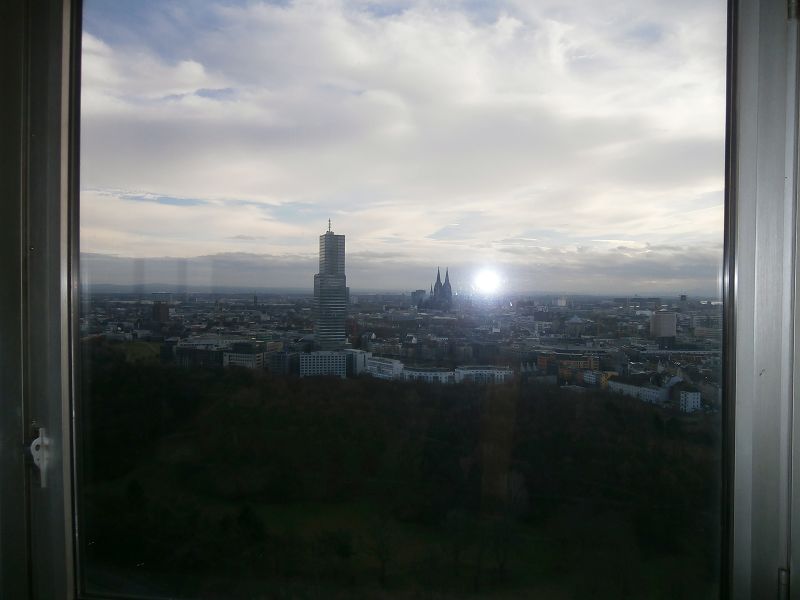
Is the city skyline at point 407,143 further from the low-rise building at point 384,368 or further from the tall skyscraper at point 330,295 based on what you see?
the low-rise building at point 384,368

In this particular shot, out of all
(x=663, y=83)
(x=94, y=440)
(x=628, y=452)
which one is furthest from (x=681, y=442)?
(x=94, y=440)

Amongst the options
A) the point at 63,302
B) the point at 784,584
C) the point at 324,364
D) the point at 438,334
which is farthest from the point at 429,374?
the point at 63,302

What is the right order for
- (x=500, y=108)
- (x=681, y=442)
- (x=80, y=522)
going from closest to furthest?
1. (x=681, y=442)
2. (x=500, y=108)
3. (x=80, y=522)

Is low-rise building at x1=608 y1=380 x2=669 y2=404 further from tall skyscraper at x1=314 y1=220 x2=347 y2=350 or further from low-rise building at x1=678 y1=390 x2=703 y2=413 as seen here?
tall skyscraper at x1=314 y1=220 x2=347 y2=350

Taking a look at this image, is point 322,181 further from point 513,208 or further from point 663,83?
point 663,83

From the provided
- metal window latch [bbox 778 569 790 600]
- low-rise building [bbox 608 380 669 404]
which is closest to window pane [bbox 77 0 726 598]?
low-rise building [bbox 608 380 669 404]

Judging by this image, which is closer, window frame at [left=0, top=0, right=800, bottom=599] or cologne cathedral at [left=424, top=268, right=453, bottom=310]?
window frame at [left=0, top=0, right=800, bottom=599]
